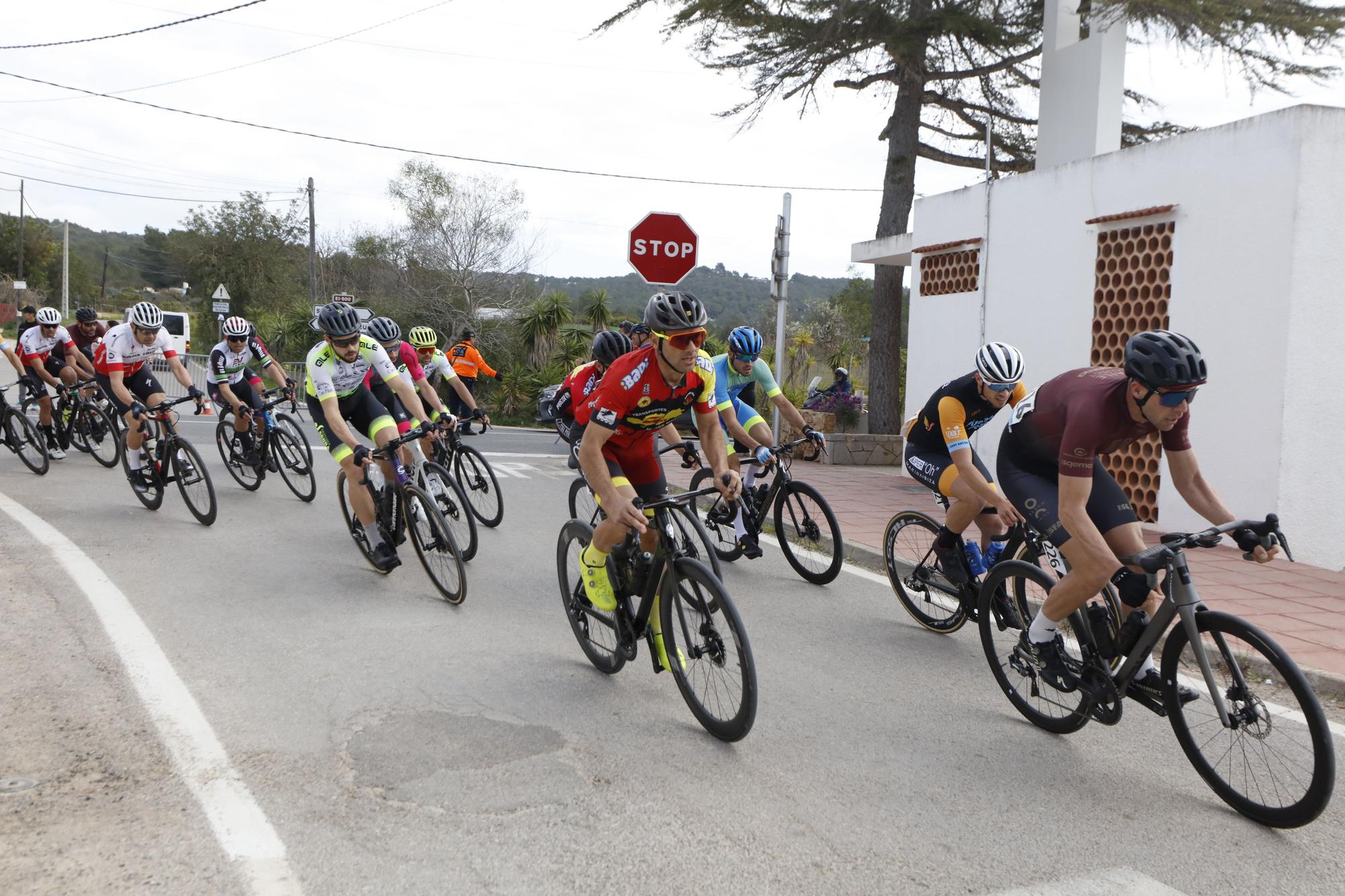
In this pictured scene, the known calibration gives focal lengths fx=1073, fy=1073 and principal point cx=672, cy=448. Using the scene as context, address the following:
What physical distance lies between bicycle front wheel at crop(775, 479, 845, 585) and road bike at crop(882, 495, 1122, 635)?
0.71m

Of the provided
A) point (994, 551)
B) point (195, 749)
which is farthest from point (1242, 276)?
point (195, 749)

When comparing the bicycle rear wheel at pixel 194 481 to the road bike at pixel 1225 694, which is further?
the bicycle rear wheel at pixel 194 481

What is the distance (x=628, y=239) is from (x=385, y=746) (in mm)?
9615

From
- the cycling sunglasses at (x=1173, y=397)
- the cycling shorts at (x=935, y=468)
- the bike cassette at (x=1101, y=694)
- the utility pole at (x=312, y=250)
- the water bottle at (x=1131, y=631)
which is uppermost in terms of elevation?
the utility pole at (x=312, y=250)

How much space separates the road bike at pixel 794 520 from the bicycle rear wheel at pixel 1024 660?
7.84ft

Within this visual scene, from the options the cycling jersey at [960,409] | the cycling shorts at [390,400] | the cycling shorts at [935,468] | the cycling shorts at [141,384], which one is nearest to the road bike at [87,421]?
the cycling shorts at [141,384]

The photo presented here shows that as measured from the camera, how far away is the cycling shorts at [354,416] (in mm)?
7555

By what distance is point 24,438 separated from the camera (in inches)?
491

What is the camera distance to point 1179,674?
164 inches

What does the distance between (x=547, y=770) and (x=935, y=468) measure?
3.40 meters

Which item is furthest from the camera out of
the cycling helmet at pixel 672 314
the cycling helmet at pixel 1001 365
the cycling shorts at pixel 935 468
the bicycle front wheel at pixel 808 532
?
the bicycle front wheel at pixel 808 532

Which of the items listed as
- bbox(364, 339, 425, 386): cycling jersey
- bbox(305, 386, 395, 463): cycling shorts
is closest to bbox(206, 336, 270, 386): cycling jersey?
bbox(364, 339, 425, 386): cycling jersey

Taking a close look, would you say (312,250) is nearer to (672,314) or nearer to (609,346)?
(609,346)

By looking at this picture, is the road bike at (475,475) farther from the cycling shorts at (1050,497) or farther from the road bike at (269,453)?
the cycling shorts at (1050,497)
